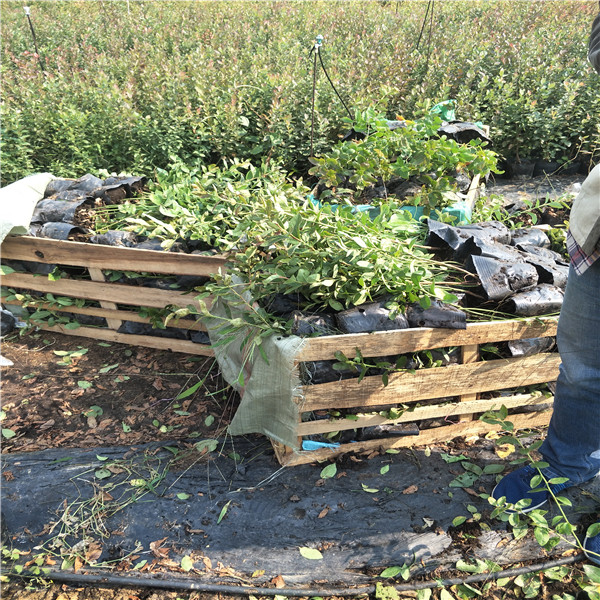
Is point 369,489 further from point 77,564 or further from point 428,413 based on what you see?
point 77,564

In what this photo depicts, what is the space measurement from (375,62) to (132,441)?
188 inches

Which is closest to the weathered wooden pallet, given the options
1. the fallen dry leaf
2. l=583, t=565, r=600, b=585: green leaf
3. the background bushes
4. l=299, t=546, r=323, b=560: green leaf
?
l=299, t=546, r=323, b=560: green leaf

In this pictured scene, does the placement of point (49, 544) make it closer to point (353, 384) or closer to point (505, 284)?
point (353, 384)

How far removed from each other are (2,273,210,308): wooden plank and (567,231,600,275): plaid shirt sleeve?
5.92 feet

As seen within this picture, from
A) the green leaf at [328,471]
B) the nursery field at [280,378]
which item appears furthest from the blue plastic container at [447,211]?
the green leaf at [328,471]

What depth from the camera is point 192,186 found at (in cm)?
333

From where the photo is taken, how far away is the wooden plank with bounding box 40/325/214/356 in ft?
10.5

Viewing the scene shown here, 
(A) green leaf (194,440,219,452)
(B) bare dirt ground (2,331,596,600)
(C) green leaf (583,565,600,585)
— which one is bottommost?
(B) bare dirt ground (2,331,596,600)

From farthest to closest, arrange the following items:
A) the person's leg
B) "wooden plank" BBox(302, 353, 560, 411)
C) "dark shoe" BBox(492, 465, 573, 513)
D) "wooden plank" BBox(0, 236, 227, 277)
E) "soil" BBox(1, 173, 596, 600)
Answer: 1. "wooden plank" BBox(0, 236, 227, 277)
2. "soil" BBox(1, 173, 596, 600)
3. "wooden plank" BBox(302, 353, 560, 411)
4. "dark shoe" BBox(492, 465, 573, 513)
5. the person's leg

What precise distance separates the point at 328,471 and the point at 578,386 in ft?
3.54

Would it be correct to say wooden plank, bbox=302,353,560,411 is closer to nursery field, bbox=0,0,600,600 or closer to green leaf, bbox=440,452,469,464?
nursery field, bbox=0,0,600,600

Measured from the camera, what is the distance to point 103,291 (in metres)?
3.22

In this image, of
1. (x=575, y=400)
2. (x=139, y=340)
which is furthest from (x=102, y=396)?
(x=575, y=400)

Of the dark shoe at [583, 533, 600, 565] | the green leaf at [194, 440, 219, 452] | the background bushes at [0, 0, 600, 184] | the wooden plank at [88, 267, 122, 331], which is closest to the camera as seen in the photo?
the dark shoe at [583, 533, 600, 565]
